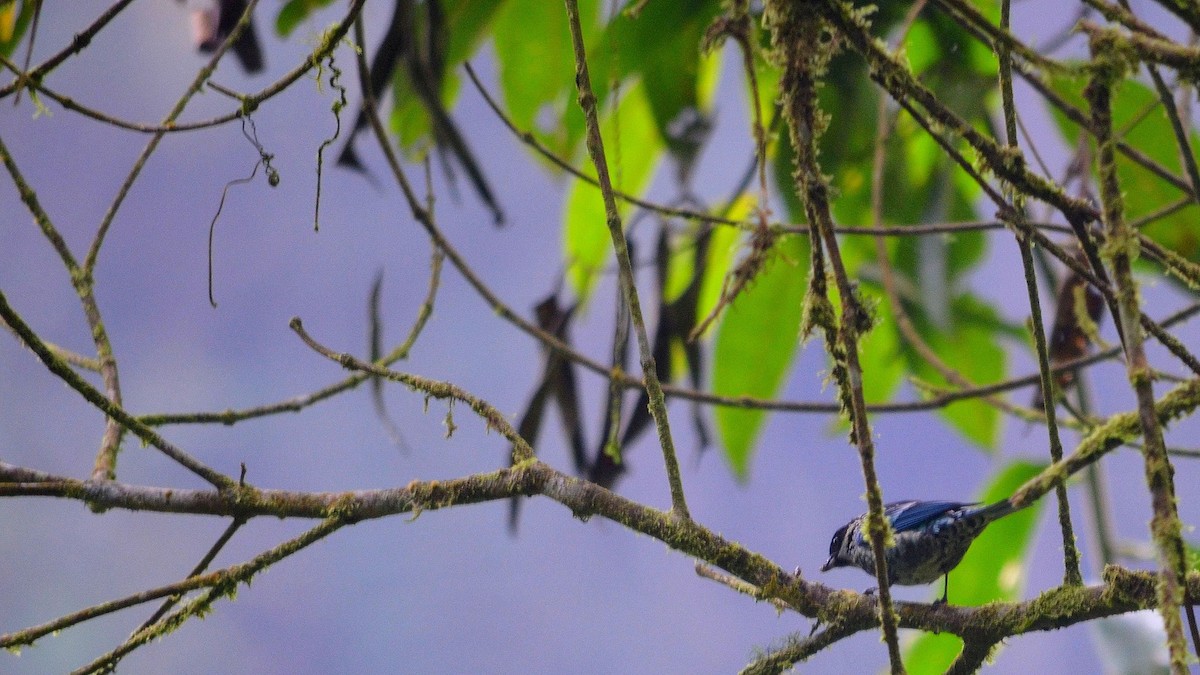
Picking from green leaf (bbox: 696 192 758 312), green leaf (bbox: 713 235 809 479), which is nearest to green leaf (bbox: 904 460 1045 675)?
green leaf (bbox: 713 235 809 479)

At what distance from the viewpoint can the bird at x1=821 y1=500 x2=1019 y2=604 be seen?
4.46ft

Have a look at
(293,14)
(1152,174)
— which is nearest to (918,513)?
(1152,174)

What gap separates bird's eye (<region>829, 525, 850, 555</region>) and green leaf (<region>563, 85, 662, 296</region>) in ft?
3.07

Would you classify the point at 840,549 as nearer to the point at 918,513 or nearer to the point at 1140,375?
the point at 918,513

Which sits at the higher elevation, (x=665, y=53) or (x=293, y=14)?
(x=293, y=14)

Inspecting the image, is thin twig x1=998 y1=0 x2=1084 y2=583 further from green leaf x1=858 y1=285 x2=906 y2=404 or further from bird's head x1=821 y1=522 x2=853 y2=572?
green leaf x1=858 y1=285 x2=906 y2=404

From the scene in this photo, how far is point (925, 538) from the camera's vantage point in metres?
1.38

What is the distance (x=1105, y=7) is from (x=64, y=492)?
100cm

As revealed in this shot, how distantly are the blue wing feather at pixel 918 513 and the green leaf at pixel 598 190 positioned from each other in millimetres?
1053

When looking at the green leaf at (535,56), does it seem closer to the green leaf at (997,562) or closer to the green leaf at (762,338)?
the green leaf at (762,338)

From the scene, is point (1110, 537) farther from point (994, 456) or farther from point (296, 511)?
point (296, 511)

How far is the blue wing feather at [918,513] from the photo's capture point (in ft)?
4.61

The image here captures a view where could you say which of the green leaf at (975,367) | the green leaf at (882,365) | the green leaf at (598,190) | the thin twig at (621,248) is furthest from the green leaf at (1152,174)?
the thin twig at (621,248)

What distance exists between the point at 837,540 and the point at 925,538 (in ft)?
0.70
